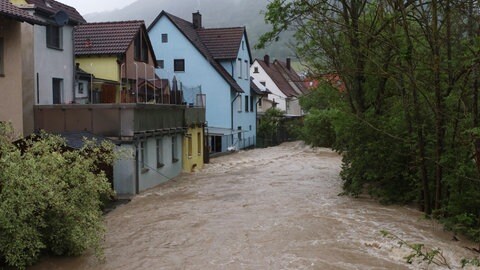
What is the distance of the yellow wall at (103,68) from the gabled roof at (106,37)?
36cm

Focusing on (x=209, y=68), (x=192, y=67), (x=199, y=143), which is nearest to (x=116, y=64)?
(x=199, y=143)

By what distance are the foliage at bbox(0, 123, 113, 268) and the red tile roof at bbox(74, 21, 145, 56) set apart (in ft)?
53.0

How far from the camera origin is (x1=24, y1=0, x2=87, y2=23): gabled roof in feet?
73.9

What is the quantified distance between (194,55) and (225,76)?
2.62 m

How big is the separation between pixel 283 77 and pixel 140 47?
129 feet

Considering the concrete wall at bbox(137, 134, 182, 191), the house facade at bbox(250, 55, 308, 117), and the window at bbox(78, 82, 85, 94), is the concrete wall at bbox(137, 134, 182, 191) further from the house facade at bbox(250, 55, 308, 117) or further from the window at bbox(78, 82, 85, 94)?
the house facade at bbox(250, 55, 308, 117)

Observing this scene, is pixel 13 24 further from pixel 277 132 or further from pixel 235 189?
pixel 277 132

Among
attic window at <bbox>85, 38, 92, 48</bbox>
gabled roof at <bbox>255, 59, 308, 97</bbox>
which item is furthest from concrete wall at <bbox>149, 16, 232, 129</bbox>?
gabled roof at <bbox>255, 59, 308, 97</bbox>

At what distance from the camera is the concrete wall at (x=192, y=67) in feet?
134

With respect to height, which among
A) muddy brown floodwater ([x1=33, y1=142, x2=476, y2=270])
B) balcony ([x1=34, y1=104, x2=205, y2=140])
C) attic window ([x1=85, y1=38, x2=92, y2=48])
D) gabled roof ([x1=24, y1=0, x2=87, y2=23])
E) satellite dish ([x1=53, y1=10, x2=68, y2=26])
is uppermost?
gabled roof ([x1=24, y1=0, x2=87, y2=23])

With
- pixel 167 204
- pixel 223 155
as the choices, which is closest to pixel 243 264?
pixel 167 204

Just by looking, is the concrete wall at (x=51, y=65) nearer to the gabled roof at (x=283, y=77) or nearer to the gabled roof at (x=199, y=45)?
the gabled roof at (x=199, y=45)

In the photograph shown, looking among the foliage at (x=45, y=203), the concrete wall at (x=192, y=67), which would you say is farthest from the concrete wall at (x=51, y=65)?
the concrete wall at (x=192, y=67)

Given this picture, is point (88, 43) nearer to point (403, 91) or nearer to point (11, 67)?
point (11, 67)
